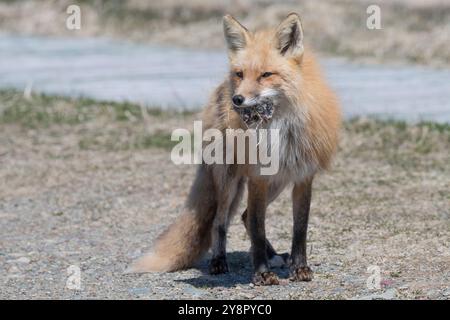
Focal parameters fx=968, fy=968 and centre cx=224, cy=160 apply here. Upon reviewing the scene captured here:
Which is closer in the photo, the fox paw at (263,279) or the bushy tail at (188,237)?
the fox paw at (263,279)

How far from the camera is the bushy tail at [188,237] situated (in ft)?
22.4

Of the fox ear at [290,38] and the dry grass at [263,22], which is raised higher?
the fox ear at [290,38]

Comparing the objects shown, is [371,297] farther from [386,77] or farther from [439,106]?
[386,77]

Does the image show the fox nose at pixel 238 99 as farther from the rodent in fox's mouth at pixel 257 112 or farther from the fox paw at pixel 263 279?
the fox paw at pixel 263 279

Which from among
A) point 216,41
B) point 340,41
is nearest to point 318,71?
point 340,41

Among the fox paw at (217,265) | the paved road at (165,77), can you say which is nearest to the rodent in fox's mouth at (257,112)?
the fox paw at (217,265)

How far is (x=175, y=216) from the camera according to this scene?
848 cm

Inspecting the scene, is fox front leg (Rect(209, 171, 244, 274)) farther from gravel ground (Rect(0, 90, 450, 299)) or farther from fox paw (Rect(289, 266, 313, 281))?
fox paw (Rect(289, 266, 313, 281))

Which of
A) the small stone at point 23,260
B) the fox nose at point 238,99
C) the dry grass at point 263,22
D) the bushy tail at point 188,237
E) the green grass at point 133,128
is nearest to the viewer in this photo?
the fox nose at point 238,99

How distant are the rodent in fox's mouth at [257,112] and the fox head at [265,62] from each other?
0.11 ft

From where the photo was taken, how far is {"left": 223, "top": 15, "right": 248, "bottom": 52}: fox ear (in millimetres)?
6324

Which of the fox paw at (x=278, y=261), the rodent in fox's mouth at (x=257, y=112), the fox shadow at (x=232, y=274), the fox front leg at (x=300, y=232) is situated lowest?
the fox shadow at (x=232, y=274)

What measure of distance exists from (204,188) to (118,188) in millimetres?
2707

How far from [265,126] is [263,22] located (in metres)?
10.5
